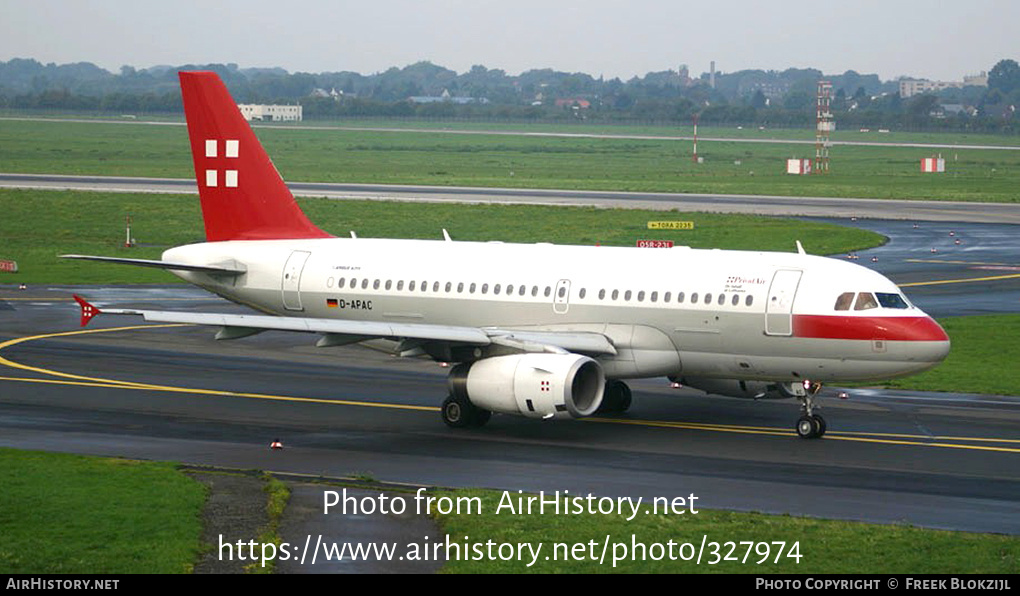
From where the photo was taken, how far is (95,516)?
26.9m

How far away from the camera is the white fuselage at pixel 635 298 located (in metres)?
35.6

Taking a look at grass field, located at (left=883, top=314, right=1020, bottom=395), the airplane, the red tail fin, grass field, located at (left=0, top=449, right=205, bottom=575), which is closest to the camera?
grass field, located at (left=0, top=449, right=205, bottom=575)

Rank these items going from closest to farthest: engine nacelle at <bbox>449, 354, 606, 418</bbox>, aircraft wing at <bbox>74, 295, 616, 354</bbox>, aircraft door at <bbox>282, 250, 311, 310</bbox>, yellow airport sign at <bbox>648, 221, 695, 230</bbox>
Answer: engine nacelle at <bbox>449, 354, 606, 418</bbox>
aircraft wing at <bbox>74, 295, 616, 354</bbox>
aircraft door at <bbox>282, 250, 311, 310</bbox>
yellow airport sign at <bbox>648, 221, 695, 230</bbox>

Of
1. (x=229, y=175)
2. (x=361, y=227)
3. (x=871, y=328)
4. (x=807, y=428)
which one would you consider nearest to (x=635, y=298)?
(x=807, y=428)

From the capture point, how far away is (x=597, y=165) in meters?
172

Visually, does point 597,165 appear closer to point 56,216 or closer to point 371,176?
point 371,176

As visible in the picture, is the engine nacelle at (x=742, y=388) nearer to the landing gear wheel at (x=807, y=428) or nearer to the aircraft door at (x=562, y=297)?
the landing gear wheel at (x=807, y=428)

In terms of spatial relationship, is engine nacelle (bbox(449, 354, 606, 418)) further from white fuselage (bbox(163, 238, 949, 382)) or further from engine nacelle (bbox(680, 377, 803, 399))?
engine nacelle (bbox(680, 377, 803, 399))

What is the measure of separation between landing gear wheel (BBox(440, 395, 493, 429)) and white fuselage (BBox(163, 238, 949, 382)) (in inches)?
126

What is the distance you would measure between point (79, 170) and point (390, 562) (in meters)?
120

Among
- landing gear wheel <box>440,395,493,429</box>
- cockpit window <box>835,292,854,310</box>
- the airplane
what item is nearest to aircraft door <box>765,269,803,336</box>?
the airplane

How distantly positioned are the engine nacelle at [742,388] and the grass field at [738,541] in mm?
10873

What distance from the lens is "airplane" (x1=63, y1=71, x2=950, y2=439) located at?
116 ft

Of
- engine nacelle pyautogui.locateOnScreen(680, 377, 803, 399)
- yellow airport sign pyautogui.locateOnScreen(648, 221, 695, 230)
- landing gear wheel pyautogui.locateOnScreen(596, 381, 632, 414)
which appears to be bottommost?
landing gear wheel pyautogui.locateOnScreen(596, 381, 632, 414)
